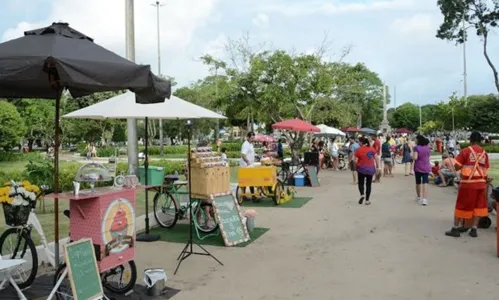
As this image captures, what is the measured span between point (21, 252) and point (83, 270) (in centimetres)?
170

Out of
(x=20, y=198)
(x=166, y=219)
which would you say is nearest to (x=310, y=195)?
(x=166, y=219)

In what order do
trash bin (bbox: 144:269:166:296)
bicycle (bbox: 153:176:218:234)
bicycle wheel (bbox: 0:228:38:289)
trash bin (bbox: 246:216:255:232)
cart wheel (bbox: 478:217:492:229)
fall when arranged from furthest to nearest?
1. bicycle (bbox: 153:176:218:234)
2. cart wheel (bbox: 478:217:492:229)
3. trash bin (bbox: 246:216:255:232)
4. bicycle wheel (bbox: 0:228:38:289)
5. trash bin (bbox: 144:269:166:296)

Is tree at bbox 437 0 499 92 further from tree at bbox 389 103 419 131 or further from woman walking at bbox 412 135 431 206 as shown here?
tree at bbox 389 103 419 131

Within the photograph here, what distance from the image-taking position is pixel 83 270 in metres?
4.50

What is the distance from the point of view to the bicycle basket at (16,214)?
5488mm

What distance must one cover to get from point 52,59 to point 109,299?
2.39 meters

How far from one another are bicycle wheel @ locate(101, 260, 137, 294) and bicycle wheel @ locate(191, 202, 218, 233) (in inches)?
114

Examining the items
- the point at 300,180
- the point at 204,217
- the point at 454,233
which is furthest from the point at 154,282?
the point at 300,180

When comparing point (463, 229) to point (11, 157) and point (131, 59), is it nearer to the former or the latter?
point (131, 59)

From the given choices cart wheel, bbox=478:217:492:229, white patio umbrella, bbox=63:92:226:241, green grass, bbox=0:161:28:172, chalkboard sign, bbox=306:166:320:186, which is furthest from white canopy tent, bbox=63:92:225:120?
green grass, bbox=0:161:28:172

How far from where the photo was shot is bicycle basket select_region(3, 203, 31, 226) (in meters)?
5.49

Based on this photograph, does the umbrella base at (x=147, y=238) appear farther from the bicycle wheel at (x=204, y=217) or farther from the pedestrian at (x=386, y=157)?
the pedestrian at (x=386, y=157)

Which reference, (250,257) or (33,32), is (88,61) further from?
(250,257)

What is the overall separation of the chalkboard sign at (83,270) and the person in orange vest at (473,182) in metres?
5.90
